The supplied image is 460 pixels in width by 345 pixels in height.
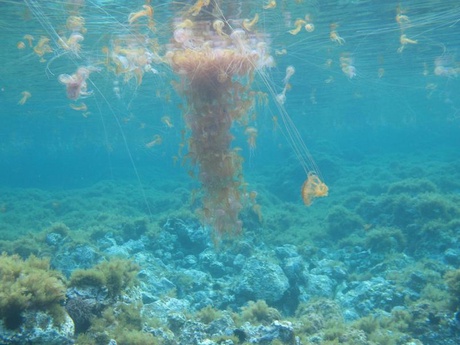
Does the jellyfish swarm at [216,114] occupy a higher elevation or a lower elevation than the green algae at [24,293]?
higher

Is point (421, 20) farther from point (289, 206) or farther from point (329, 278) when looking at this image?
point (329, 278)

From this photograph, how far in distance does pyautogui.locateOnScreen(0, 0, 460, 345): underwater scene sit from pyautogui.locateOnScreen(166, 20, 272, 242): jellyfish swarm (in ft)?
0.08

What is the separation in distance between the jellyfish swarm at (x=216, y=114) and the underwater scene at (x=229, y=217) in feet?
0.08

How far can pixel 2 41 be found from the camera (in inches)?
639

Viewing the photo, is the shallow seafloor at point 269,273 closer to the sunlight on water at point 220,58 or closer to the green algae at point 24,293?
the green algae at point 24,293

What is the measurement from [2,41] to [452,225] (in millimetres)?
19788

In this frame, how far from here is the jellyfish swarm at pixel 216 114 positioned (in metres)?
5.44

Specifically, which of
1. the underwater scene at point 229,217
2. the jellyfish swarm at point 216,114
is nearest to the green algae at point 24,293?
the underwater scene at point 229,217

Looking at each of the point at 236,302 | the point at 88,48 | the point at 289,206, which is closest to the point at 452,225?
the point at 236,302

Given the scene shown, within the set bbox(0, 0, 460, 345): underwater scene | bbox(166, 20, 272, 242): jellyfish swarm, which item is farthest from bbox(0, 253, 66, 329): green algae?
bbox(166, 20, 272, 242): jellyfish swarm

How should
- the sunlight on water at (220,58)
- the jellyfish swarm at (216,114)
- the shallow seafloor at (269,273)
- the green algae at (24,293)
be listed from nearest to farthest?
the green algae at (24,293)
the shallow seafloor at (269,273)
the jellyfish swarm at (216,114)
the sunlight on water at (220,58)

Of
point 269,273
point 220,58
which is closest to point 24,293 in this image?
point 220,58

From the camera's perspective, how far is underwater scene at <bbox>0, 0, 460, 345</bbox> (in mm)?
4992

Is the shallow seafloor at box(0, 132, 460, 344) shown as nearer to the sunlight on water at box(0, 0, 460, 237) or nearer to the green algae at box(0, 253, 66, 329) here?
the green algae at box(0, 253, 66, 329)
